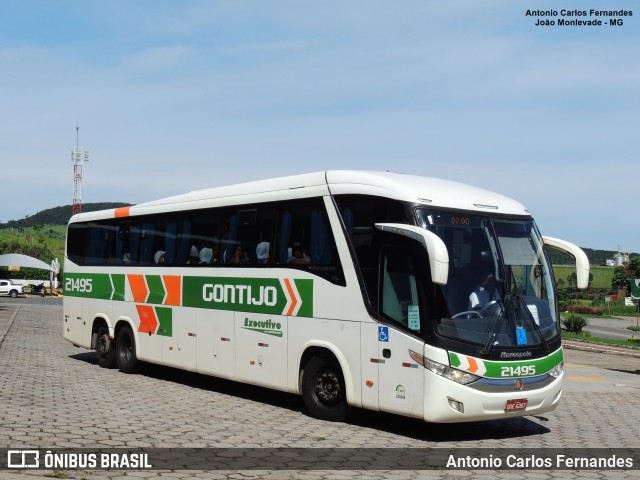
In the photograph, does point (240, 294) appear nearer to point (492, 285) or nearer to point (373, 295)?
point (373, 295)

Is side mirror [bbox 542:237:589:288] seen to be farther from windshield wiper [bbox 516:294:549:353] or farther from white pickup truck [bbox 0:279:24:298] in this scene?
white pickup truck [bbox 0:279:24:298]

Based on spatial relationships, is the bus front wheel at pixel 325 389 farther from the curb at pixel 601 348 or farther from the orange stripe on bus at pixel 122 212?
the curb at pixel 601 348

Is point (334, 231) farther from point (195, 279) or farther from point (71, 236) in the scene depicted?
point (71, 236)

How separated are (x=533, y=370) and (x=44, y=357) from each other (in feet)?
43.6

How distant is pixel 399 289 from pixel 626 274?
110326 millimetres

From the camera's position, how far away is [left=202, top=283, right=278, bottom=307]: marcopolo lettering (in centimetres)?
1255

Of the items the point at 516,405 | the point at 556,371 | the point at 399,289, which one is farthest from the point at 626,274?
the point at 399,289

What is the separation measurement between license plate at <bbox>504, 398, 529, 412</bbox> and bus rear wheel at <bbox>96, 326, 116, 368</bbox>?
1011 cm

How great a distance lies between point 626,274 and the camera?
368ft

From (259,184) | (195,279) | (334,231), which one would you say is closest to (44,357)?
(195,279)

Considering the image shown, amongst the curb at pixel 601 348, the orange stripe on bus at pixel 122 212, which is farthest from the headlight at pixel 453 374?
the curb at pixel 601 348

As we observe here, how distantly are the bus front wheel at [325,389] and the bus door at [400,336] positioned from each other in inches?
36.1

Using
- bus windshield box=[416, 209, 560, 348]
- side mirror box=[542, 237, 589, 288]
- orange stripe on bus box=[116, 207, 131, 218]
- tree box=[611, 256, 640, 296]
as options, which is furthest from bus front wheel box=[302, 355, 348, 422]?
tree box=[611, 256, 640, 296]

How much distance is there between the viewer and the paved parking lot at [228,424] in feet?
29.1
